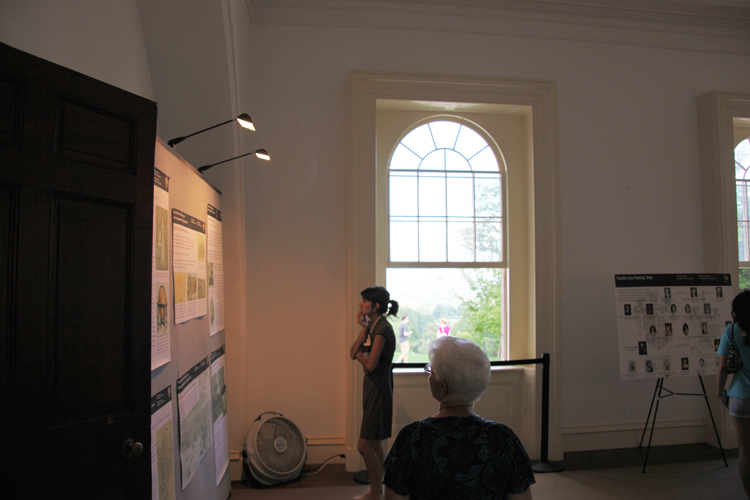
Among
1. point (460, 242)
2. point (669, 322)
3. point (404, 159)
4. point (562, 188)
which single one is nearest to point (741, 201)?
point (669, 322)

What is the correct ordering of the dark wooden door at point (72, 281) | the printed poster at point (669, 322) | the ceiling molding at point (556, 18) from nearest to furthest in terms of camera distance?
the dark wooden door at point (72, 281), the printed poster at point (669, 322), the ceiling molding at point (556, 18)

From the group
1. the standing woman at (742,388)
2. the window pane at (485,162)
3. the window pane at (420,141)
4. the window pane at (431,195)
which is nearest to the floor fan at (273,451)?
the window pane at (431,195)

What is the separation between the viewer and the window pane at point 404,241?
14.3 feet

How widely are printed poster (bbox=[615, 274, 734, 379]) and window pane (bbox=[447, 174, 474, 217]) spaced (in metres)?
1.50

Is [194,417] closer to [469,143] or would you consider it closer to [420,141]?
[420,141]

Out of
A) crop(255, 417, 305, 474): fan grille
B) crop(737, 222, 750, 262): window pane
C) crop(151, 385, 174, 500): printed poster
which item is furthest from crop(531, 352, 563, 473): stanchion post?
crop(151, 385, 174, 500): printed poster

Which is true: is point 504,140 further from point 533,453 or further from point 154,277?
point 154,277

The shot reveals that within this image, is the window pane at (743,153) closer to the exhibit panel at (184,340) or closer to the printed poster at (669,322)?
the printed poster at (669,322)

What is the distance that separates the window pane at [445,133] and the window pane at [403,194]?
46 centimetres

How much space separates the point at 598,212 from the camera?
4441 mm

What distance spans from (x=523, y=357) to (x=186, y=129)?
3767 mm

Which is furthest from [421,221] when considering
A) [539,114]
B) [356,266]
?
[539,114]

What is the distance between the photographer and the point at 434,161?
4.48 metres

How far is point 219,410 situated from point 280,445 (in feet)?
2.41
